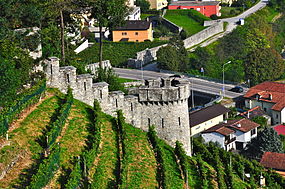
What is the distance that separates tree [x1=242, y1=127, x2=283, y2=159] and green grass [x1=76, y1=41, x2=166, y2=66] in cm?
3090

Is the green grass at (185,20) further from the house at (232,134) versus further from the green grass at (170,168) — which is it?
the green grass at (170,168)

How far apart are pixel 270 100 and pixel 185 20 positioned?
5104 centimetres

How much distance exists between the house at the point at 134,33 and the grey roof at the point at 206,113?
37038 mm

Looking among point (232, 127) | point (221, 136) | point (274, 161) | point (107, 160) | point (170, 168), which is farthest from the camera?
point (232, 127)

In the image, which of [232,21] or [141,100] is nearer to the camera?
[141,100]

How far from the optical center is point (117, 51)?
10812cm

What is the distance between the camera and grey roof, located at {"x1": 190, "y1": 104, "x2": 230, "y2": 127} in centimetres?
8044

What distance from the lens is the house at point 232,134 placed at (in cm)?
7762

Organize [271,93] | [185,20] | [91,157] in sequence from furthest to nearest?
1. [185,20]
2. [271,93]
3. [91,157]

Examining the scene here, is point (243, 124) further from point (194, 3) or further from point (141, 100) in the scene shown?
point (194, 3)

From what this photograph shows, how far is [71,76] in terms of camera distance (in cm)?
4034

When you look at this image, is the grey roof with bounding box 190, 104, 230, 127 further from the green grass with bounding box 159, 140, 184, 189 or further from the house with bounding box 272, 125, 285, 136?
the green grass with bounding box 159, 140, 184, 189

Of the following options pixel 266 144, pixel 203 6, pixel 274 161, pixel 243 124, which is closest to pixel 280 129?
pixel 243 124

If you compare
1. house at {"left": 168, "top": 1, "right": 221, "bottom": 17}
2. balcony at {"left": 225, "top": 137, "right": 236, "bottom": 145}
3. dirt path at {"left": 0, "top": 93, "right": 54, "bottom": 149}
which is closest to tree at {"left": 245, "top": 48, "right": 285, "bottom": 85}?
balcony at {"left": 225, "top": 137, "right": 236, "bottom": 145}
